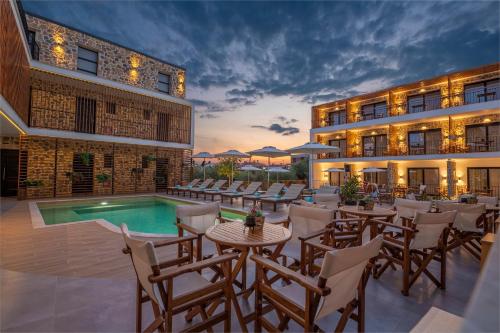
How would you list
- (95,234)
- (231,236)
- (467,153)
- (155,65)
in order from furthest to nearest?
(155,65)
(467,153)
(95,234)
(231,236)

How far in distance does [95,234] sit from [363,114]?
18446mm

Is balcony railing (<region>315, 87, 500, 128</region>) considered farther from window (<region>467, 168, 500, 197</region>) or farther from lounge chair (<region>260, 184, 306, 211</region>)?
lounge chair (<region>260, 184, 306, 211</region>)

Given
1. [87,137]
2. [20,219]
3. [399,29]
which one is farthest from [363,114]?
[20,219]

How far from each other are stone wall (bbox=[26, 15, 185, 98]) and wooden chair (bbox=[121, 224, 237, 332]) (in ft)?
47.3

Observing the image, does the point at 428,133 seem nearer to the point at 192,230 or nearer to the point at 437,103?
the point at 437,103

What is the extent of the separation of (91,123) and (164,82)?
5394 millimetres

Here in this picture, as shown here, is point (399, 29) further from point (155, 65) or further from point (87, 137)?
point (87, 137)

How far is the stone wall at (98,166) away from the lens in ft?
37.9

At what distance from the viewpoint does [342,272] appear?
5.38 ft

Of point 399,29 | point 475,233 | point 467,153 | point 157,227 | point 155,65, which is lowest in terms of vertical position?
point 157,227

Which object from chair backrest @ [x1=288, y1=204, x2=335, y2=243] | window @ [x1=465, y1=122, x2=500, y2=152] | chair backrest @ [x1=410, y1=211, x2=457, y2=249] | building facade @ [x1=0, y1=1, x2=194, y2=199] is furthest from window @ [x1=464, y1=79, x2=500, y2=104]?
building facade @ [x1=0, y1=1, x2=194, y2=199]

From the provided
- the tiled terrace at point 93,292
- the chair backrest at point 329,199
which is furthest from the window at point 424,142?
the tiled terrace at point 93,292

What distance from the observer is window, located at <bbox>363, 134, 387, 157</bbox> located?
17266 millimetres

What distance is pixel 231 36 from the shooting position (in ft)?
43.3
